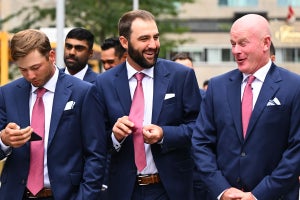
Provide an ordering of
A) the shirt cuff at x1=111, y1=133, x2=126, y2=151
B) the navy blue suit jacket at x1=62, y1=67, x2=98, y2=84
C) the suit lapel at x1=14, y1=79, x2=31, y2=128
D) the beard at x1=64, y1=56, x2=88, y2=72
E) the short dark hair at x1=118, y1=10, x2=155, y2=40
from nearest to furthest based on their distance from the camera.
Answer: the suit lapel at x1=14, y1=79, x2=31, y2=128 → the shirt cuff at x1=111, y1=133, x2=126, y2=151 → the short dark hair at x1=118, y1=10, x2=155, y2=40 → the navy blue suit jacket at x1=62, y1=67, x2=98, y2=84 → the beard at x1=64, y1=56, x2=88, y2=72

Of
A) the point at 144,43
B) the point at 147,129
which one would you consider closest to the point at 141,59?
the point at 144,43

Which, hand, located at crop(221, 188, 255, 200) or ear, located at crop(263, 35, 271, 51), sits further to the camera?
ear, located at crop(263, 35, 271, 51)

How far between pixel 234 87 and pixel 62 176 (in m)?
1.41

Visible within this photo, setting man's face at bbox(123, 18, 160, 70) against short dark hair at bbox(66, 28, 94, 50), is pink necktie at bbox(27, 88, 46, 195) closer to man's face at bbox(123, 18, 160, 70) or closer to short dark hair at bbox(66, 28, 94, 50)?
man's face at bbox(123, 18, 160, 70)

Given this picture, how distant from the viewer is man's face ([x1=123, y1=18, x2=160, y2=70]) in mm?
6297

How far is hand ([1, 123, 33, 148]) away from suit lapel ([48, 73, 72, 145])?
24 cm

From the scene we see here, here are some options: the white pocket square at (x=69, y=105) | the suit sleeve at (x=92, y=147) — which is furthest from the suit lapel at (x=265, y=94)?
the white pocket square at (x=69, y=105)

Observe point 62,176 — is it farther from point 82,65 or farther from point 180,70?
point 82,65

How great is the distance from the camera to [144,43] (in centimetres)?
631

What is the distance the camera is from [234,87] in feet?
19.3

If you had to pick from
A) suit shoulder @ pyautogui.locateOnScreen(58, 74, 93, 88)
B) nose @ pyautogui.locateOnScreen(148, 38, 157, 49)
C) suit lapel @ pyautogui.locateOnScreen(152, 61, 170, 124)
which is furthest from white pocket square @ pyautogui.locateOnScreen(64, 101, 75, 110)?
nose @ pyautogui.locateOnScreen(148, 38, 157, 49)

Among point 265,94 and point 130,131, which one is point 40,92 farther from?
point 265,94

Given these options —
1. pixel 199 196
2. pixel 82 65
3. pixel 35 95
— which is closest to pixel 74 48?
pixel 82 65

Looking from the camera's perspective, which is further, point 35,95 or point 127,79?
point 127,79
